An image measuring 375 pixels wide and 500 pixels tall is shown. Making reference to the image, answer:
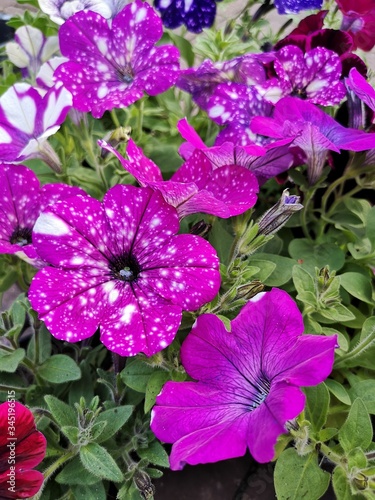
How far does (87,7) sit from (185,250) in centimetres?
47

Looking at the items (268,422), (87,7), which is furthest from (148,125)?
(268,422)

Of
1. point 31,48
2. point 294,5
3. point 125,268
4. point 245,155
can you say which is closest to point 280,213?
point 245,155

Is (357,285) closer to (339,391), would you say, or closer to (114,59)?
(339,391)

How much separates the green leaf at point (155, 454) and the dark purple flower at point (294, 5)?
25.8 inches

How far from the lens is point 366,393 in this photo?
26.1 inches

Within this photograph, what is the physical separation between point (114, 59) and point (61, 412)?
0.48 metres

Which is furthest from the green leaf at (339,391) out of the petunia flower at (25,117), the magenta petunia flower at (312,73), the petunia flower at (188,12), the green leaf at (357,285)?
the petunia flower at (188,12)

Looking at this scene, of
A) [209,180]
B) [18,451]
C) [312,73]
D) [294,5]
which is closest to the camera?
[18,451]

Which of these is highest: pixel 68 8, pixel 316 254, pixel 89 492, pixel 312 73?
pixel 68 8

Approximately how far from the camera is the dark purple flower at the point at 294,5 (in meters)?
0.79

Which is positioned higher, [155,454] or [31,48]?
[31,48]

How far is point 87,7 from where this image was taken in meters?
0.78

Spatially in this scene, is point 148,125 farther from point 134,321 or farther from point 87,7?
point 134,321

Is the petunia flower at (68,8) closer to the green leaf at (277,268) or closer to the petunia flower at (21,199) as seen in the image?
the petunia flower at (21,199)
